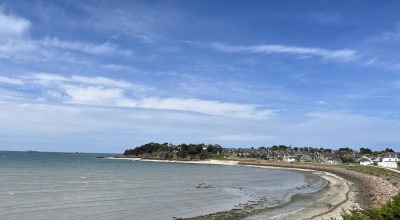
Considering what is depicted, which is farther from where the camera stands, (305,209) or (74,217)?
(305,209)

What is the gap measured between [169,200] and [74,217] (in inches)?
522

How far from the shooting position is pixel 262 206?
40312mm

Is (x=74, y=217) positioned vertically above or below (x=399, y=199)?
below

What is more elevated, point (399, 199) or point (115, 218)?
point (399, 199)

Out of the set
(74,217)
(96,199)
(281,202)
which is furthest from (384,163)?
(74,217)

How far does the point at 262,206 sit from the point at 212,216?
8.36 metres

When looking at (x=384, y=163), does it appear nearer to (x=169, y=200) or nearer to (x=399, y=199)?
(x=169, y=200)

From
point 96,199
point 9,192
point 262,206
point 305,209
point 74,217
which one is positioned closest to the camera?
point 74,217

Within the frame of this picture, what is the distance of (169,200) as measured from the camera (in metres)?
44.4

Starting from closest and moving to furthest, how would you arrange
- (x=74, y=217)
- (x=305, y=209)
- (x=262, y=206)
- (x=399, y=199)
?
(x=399, y=199) → (x=74, y=217) → (x=305, y=209) → (x=262, y=206)

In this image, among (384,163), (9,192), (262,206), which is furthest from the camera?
(384,163)

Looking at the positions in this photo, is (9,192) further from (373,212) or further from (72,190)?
(373,212)

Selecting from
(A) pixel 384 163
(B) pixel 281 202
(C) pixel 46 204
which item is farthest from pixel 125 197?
(A) pixel 384 163

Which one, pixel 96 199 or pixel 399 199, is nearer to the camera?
pixel 399 199
